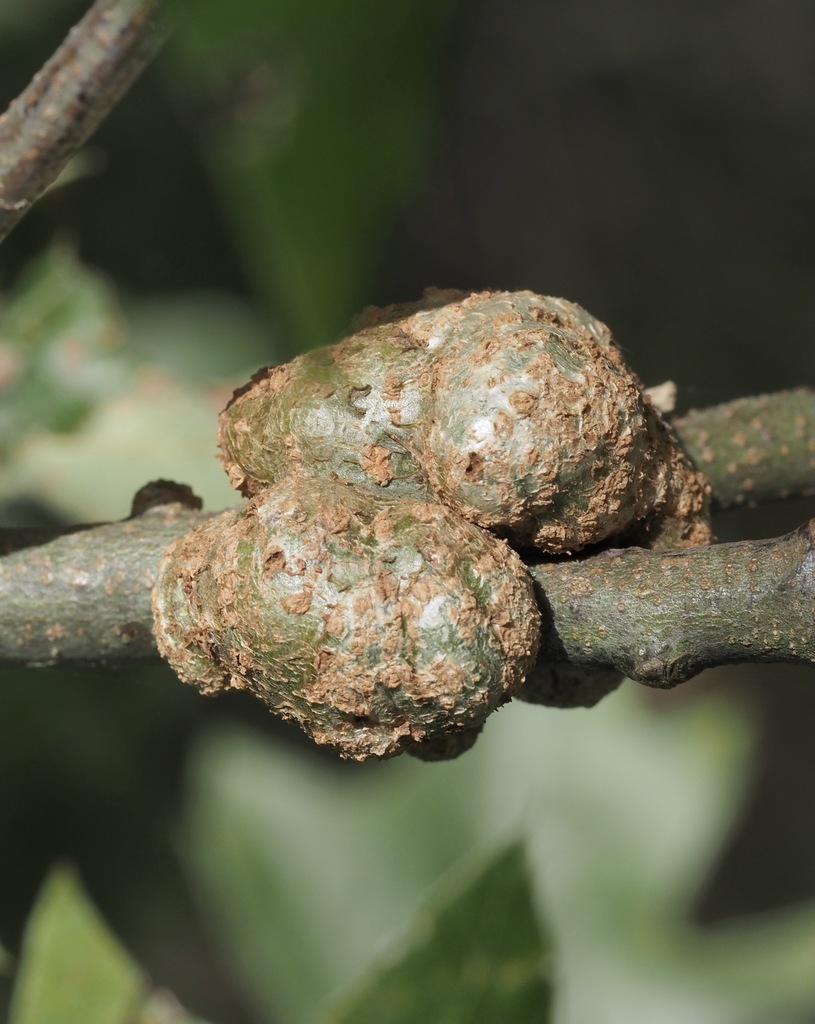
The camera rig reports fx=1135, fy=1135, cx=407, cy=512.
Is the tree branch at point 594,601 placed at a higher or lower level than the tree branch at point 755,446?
lower

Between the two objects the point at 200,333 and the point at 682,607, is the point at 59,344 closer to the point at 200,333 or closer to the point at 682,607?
the point at 200,333

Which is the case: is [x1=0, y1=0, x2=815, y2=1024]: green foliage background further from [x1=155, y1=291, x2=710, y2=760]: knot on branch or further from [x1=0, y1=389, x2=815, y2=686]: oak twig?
[x1=0, y1=389, x2=815, y2=686]: oak twig

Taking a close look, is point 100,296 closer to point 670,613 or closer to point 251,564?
point 251,564

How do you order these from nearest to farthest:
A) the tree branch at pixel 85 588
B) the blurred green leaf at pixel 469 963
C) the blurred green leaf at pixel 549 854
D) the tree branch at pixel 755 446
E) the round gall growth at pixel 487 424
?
the round gall growth at pixel 487 424 → the tree branch at pixel 85 588 → the tree branch at pixel 755 446 → the blurred green leaf at pixel 469 963 → the blurred green leaf at pixel 549 854

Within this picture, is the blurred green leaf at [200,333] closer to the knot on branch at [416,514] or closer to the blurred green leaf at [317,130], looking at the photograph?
the knot on branch at [416,514]

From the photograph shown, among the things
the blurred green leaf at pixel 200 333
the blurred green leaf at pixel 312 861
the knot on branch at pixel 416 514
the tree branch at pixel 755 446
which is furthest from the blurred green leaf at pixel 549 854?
the knot on branch at pixel 416 514

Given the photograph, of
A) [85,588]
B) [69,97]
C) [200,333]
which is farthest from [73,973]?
[200,333]

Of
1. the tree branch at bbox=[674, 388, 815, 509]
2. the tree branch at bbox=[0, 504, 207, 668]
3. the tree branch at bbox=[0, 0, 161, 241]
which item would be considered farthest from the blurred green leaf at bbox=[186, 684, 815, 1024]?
the tree branch at bbox=[0, 0, 161, 241]
